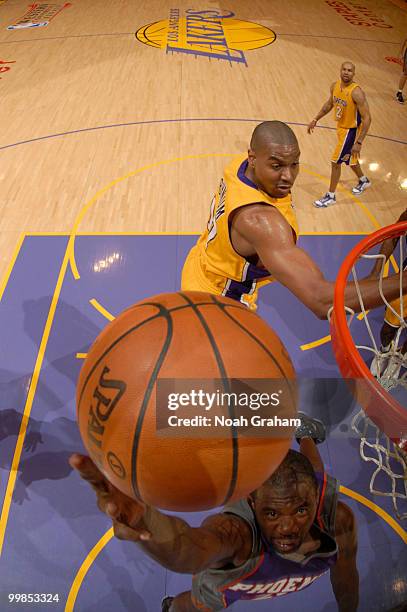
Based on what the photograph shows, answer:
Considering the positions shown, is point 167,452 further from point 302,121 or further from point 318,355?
point 302,121

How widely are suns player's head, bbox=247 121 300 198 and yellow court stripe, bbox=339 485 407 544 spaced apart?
205 cm

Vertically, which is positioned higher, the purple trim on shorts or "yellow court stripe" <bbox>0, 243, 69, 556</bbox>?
the purple trim on shorts

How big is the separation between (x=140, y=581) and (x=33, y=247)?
354cm

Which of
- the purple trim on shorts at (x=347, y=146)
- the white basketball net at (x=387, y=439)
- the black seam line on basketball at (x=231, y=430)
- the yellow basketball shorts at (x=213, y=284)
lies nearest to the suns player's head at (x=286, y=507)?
the black seam line on basketball at (x=231, y=430)

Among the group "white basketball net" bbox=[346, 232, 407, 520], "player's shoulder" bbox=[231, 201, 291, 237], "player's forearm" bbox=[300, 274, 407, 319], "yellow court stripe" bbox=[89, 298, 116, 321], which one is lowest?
"white basketball net" bbox=[346, 232, 407, 520]

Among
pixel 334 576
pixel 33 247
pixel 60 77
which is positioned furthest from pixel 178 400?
pixel 60 77

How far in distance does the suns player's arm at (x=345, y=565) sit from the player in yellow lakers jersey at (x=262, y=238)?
108 centimetres

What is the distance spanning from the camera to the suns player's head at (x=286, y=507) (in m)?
2.05

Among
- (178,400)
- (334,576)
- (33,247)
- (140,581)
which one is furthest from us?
(33,247)

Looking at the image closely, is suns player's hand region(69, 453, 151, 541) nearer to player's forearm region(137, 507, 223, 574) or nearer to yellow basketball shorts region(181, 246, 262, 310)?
player's forearm region(137, 507, 223, 574)

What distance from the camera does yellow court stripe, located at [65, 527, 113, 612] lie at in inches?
110

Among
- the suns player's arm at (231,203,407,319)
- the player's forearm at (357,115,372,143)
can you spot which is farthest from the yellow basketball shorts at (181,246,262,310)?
the player's forearm at (357,115,372,143)

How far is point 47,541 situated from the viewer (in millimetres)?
3035

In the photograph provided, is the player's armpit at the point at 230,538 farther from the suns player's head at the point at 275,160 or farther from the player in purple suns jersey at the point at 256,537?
the suns player's head at the point at 275,160
